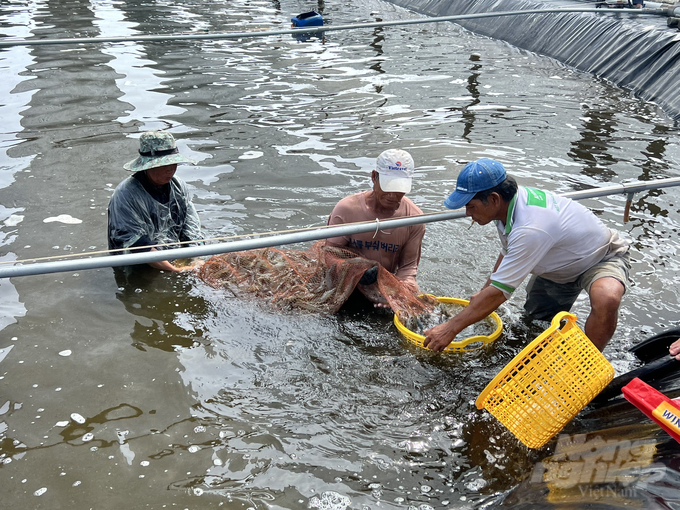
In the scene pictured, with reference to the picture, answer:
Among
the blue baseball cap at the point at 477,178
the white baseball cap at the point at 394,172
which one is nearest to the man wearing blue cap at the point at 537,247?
the blue baseball cap at the point at 477,178

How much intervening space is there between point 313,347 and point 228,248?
3.58 feet

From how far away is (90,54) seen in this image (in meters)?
13.2

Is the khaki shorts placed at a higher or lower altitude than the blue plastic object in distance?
lower

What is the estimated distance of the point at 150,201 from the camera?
5008 millimetres

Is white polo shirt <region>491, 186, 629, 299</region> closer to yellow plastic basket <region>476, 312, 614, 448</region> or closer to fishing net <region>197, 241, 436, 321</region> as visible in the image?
yellow plastic basket <region>476, 312, 614, 448</region>

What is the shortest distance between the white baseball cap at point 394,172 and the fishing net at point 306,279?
25.0 inches

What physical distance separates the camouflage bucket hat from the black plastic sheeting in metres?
8.24

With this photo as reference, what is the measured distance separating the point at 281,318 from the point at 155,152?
175cm

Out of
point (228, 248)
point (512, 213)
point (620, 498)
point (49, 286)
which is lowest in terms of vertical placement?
point (49, 286)

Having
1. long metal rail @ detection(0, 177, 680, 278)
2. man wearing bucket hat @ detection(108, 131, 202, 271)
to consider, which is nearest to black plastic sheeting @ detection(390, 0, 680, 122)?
long metal rail @ detection(0, 177, 680, 278)

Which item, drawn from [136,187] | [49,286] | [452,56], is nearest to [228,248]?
[136,187]

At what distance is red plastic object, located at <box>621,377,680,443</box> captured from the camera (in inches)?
91.0

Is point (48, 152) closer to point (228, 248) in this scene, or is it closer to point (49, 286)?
point (49, 286)

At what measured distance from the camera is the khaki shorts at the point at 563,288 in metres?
3.72
